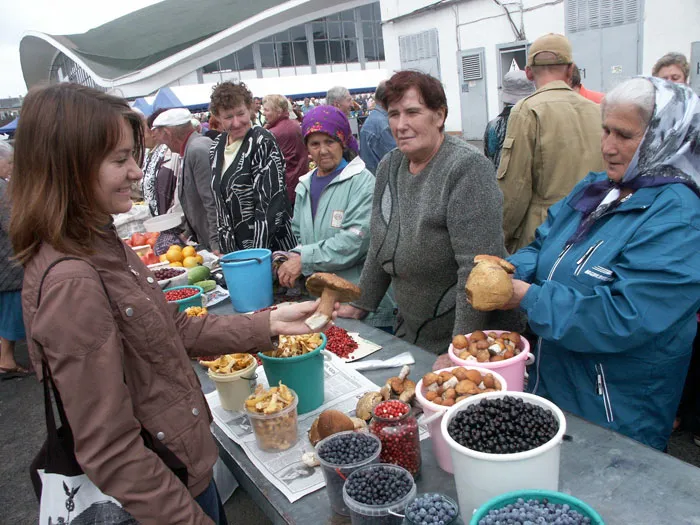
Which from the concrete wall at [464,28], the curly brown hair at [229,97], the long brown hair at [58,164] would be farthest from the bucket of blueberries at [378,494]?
the concrete wall at [464,28]

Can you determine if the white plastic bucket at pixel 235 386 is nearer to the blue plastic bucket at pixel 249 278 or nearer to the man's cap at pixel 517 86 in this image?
the blue plastic bucket at pixel 249 278

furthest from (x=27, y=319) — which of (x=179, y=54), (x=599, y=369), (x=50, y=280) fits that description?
(x=179, y=54)

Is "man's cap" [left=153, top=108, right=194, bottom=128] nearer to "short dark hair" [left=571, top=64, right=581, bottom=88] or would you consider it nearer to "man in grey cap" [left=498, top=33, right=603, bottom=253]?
"man in grey cap" [left=498, top=33, right=603, bottom=253]

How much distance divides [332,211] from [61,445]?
207 cm

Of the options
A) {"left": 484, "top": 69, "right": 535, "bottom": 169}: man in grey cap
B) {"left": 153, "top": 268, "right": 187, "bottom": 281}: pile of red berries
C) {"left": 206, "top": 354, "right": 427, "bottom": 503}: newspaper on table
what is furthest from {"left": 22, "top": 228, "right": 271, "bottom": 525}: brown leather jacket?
{"left": 484, "top": 69, "right": 535, "bottom": 169}: man in grey cap

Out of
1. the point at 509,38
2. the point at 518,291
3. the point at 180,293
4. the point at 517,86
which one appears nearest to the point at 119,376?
the point at 518,291

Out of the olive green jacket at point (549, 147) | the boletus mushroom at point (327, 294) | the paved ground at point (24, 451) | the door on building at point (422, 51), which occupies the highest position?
the door on building at point (422, 51)

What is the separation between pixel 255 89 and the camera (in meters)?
24.6

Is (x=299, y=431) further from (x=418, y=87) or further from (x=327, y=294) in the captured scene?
(x=418, y=87)

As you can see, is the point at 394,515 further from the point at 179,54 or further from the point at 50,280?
the point at 179,54

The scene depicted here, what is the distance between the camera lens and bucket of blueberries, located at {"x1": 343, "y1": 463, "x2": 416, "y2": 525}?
4.26 ft

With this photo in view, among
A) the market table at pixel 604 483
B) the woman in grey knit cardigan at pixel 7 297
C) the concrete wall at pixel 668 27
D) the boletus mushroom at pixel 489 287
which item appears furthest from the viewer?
the concrete wall at pixel 668 27

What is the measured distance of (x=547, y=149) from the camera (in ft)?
10.9

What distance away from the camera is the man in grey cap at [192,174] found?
14.6ft
